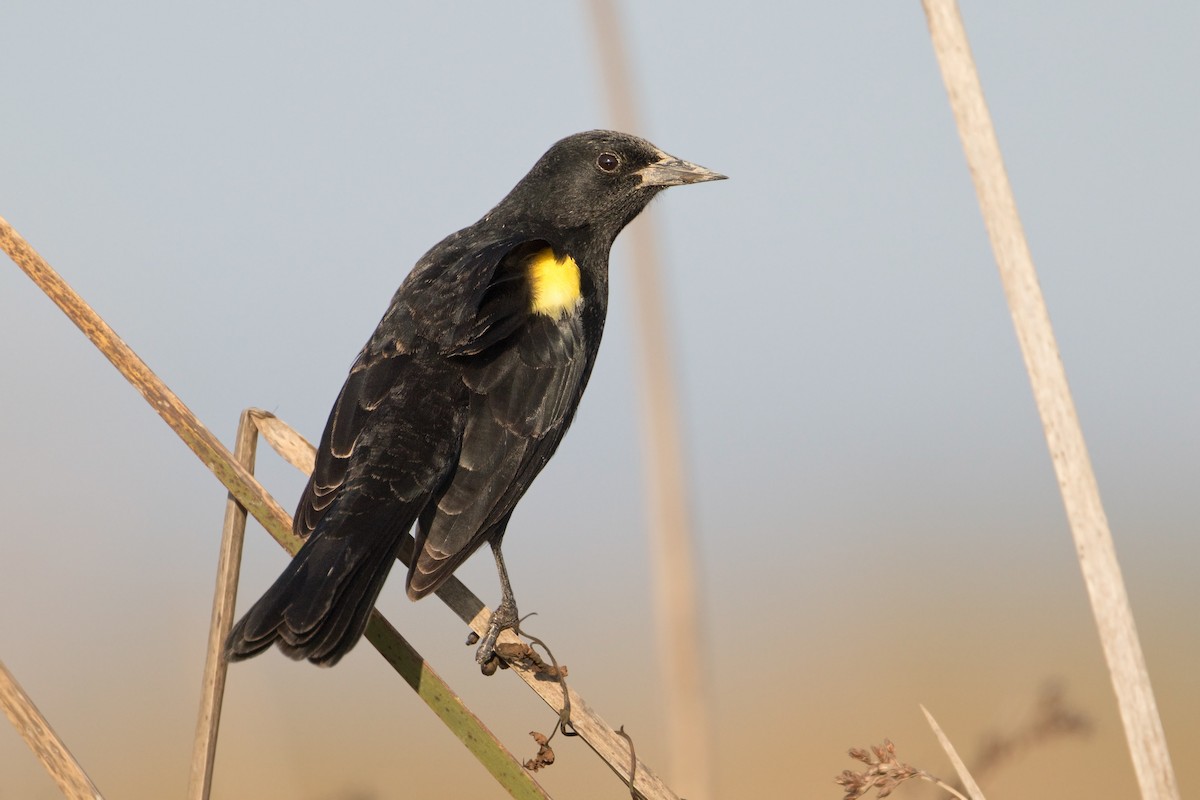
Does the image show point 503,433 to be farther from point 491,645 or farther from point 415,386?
point 491,645

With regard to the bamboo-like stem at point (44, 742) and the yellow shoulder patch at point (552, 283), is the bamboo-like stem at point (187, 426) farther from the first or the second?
the yellow shoulder patch at point (552, 283)

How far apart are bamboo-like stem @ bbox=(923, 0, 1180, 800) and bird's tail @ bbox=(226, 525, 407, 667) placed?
1401 mm

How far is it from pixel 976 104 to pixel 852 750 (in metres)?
1.09

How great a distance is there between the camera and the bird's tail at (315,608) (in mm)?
Result: 2297

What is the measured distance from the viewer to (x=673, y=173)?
12.6 feet

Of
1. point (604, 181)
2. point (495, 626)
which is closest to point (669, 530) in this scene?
point (495, 626)

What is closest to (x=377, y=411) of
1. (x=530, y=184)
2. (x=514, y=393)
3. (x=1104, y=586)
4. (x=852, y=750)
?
(x=514, y=393)

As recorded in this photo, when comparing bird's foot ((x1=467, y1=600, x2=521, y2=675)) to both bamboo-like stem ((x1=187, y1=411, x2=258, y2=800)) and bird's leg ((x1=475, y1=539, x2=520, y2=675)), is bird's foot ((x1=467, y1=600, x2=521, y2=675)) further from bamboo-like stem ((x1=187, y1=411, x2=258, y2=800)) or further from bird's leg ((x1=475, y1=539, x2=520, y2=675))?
bamboo-like stem ((x1=187, y1=411, x2=258, y2=800))

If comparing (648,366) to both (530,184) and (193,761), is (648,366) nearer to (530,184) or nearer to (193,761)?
(193,761)

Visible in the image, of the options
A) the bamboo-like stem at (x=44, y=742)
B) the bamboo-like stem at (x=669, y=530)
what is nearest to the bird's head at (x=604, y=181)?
the bamboo-like stem at (x=669, y=530)

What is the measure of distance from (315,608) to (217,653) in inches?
8.3

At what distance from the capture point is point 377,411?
9.84 ft

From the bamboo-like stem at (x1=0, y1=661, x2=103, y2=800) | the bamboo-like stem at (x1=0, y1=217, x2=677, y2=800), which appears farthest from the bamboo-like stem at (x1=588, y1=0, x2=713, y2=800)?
the bamboo-like stem at (x1=0, y1=661, x2=103, y2=800)

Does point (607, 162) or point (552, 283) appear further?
point (607, 162)
